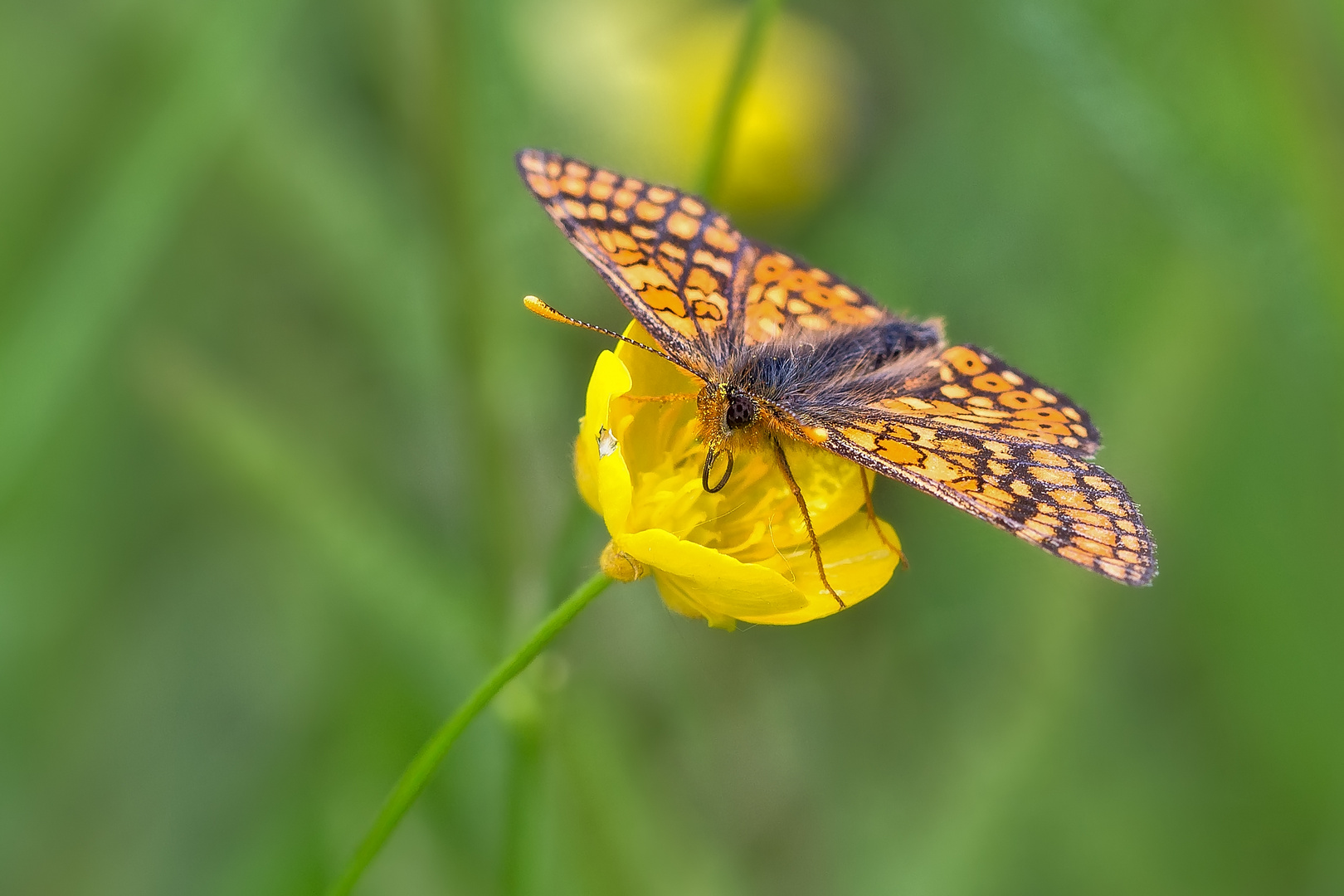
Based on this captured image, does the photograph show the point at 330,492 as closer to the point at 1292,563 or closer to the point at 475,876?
the point at 475,876

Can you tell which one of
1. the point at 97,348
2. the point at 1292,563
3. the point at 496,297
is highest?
the point at 1292,563

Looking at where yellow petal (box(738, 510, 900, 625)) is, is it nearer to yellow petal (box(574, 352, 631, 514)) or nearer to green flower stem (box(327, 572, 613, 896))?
yellow petal (box(574, 352, 631, 514))

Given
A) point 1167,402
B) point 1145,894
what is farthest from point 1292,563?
point 1145,894

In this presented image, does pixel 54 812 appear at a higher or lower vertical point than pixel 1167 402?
lower

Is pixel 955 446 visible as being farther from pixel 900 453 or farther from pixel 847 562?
pixel 847 562

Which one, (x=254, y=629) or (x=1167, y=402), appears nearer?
(x=1167, y=402)

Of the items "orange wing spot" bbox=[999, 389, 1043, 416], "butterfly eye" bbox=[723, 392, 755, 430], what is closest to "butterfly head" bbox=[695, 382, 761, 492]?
"butterfly eye" bbox=[723, 392, 755, 430]

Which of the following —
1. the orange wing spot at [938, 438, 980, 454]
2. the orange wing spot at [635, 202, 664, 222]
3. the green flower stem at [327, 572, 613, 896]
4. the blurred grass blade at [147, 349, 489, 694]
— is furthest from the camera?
the blurred grass blade at [147, 349, 489, 694]
